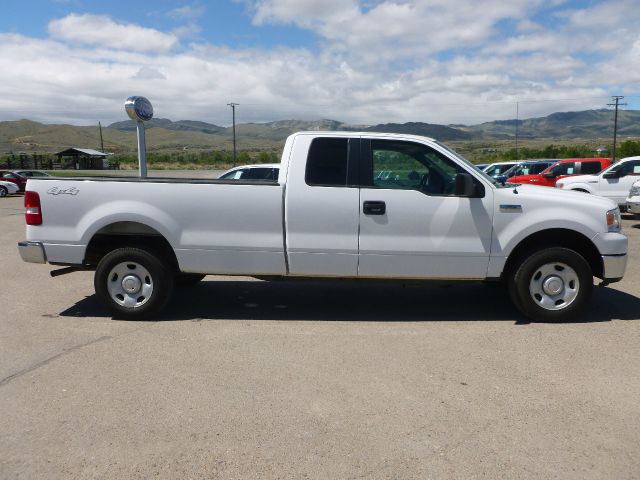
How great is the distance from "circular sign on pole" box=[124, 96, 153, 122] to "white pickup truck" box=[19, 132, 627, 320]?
334cm

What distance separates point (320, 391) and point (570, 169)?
1625 cm

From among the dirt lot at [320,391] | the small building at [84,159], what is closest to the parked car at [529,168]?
the dirt lot at [320,391]

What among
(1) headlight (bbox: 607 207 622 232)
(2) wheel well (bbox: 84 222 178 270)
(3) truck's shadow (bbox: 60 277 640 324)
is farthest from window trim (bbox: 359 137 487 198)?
(2) wheel well (bbox: 84 222 178 270)

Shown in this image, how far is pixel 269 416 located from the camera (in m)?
3.70

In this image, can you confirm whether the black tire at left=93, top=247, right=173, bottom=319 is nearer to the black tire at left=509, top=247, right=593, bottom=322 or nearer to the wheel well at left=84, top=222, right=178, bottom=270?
the wheel well at left=84, top=222, right=178, bottom=270

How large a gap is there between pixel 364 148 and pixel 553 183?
13985mm

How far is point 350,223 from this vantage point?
18.1 feet

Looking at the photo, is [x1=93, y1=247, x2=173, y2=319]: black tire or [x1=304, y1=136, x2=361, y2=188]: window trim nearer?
[x1=304, y1=136, x2=361, y2=188]: window trim

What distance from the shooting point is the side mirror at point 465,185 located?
17.6 ft

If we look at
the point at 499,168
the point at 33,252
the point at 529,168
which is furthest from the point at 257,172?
the point at 499,168

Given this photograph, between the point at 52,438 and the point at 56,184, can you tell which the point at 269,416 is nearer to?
the point at 52,438

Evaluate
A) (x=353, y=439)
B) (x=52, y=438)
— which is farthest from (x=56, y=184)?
(x=353, y=439)

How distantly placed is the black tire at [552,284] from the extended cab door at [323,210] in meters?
1.75

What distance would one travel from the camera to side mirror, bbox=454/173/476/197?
17.6ft
